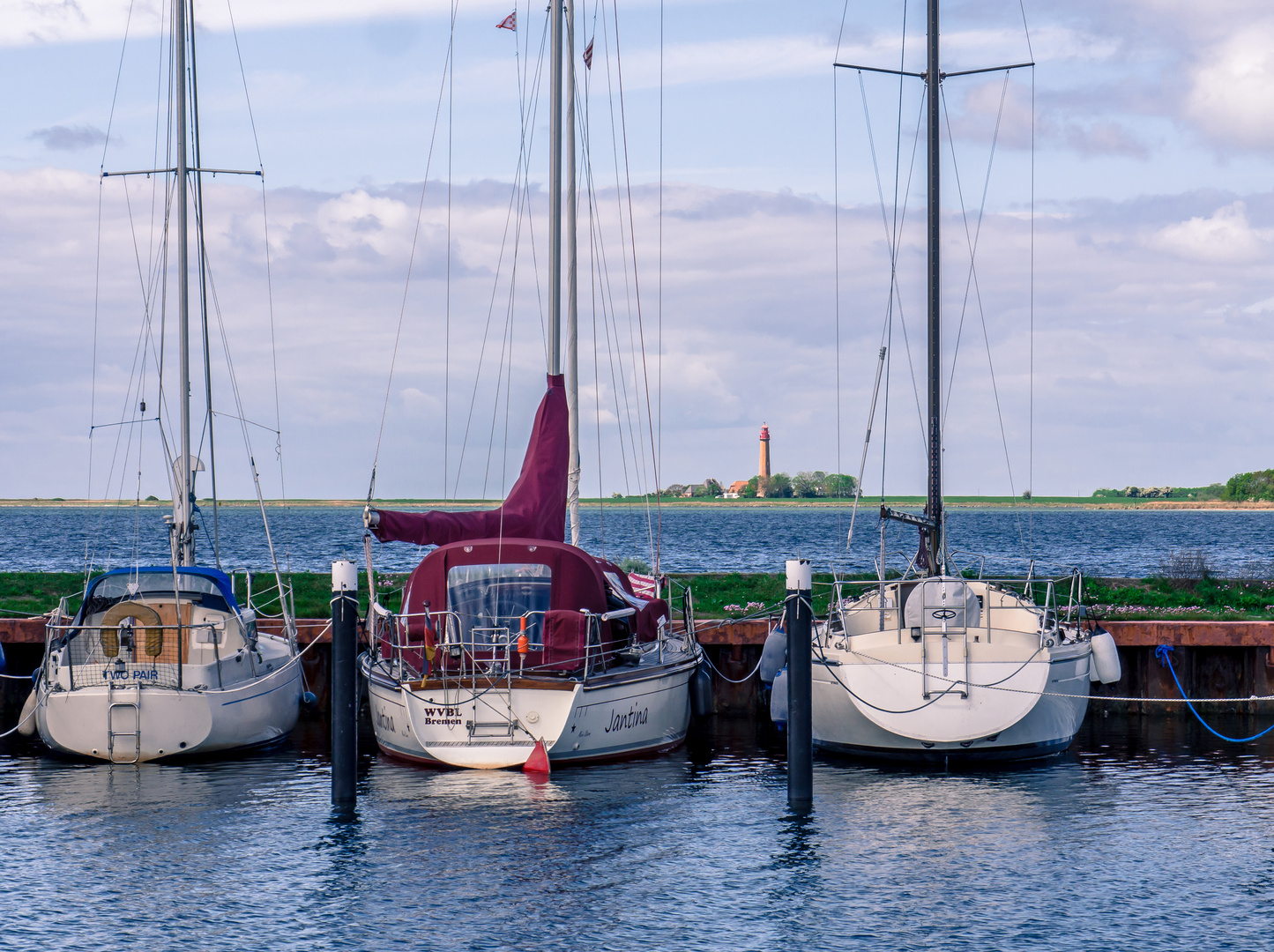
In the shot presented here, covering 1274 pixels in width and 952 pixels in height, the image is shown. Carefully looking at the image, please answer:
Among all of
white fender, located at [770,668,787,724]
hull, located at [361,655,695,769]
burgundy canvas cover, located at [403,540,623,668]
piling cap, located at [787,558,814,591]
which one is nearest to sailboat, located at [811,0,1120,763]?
white fender, located at [770,668,787,724]

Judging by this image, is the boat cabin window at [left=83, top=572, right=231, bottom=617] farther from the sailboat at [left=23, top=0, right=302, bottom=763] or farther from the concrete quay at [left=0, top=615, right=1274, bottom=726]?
the concrete quay at [left=0, top=615, right=1274, bottom=726]

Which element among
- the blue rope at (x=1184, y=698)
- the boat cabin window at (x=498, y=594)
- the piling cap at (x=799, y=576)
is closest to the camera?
the piling cap at (x=799, y=576)

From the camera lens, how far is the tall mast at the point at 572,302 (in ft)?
72.7

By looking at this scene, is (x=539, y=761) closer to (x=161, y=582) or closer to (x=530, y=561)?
(x=530, y=561)

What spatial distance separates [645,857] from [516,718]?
11.2 feet

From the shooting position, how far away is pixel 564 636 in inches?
675

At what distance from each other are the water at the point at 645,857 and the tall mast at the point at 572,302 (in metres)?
5.45

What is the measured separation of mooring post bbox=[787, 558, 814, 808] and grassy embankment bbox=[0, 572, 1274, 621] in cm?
769

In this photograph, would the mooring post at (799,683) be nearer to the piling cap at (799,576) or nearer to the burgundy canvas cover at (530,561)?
the piling cap at (799,576)

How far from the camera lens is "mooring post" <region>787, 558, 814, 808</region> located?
14.9 m

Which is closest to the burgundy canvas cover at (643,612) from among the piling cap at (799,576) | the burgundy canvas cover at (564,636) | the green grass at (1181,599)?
the burgundy canvas cover at (564,636)

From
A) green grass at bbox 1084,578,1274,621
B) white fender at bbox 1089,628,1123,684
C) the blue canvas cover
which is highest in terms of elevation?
the blue canvas cover

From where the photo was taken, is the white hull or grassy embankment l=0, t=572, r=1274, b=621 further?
grassy embankment l=0, t=572, r=1274, b=621

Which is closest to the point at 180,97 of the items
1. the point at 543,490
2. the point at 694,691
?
the point at 543,490
